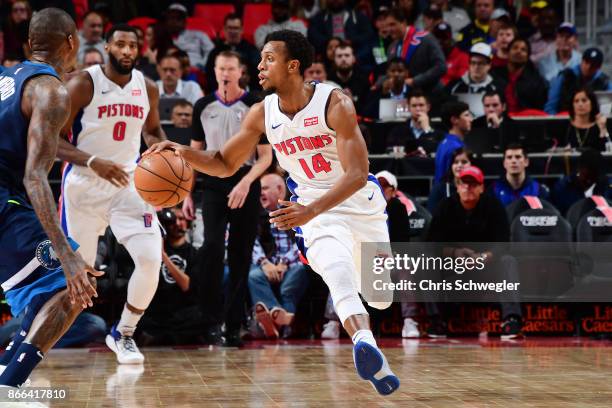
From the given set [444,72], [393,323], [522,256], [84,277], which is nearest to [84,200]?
[84,277]

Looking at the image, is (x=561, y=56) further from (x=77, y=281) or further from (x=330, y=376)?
(x=77, y=281)

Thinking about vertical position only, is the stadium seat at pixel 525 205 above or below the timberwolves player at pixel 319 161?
below

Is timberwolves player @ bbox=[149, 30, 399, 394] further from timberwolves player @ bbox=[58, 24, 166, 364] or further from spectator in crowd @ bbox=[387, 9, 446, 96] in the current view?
spectator in crowd @ bbox=[387, 9, 446, 96]

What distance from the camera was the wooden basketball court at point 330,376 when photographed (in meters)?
5.10

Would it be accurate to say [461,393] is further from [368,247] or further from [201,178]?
[201,178]

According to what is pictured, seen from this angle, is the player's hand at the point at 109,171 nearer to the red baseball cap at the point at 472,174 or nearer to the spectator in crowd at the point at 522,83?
the red baseball cap at the point at 472,174

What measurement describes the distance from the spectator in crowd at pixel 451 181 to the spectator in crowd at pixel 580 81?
314cm

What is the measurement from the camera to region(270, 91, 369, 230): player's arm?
4.75 meters

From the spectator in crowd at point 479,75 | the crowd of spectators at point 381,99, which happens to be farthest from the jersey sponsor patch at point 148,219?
the spectator in crowd at point 479,75

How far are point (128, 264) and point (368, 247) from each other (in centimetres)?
356

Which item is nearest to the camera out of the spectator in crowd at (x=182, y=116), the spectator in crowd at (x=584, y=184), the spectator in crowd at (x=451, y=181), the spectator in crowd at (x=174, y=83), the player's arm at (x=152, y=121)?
the player's arm at (x=152, y=121)

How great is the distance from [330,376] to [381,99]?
5.64 metres

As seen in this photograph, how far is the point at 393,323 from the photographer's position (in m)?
9.12

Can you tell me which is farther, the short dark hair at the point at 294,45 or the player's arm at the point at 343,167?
the short dark hair at the point at 294,45
